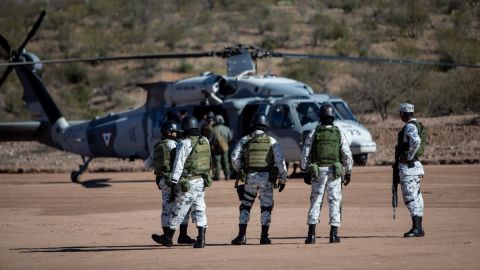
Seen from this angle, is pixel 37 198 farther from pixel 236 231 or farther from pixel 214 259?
pixel 214 259

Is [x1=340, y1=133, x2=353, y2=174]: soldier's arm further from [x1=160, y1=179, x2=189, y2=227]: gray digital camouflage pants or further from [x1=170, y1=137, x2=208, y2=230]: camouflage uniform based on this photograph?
[x1=160, y1=179, x2=189, y2=227]: gray digital camouflage pants

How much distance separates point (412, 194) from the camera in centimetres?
1404

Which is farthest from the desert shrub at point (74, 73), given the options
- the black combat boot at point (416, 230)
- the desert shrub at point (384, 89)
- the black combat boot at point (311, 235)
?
the black combat boot at point (311, 235)

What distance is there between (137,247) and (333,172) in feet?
9.09

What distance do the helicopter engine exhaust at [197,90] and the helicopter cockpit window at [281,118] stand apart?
1.60 m

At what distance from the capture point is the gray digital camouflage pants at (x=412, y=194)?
551 inches

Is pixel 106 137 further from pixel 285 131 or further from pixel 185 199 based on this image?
pixel 185 199

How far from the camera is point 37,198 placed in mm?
22641

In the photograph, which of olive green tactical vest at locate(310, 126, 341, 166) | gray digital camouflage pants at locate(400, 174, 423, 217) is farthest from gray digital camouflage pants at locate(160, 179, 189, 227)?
gray digital camouflage pants at locate(400, 174, 423, 217)

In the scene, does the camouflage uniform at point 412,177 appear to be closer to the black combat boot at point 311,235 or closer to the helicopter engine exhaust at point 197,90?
the black combat boot at point 311,235

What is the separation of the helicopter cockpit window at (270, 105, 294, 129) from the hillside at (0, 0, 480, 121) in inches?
479

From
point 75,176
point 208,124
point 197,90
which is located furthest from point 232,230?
point 75,176

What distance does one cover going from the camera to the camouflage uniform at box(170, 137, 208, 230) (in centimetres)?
1348

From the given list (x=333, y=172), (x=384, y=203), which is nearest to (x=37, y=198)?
(x=384, y=203)
